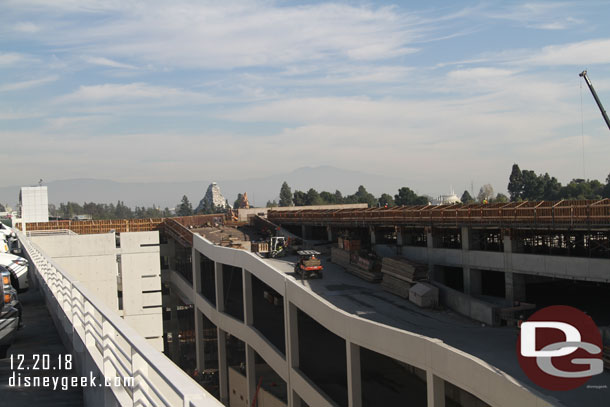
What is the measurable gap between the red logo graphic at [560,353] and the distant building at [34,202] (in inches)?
2456

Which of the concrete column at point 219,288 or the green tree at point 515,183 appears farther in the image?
the green tree at point 515,183

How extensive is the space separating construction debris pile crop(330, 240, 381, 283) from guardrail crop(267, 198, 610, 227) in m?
4.44

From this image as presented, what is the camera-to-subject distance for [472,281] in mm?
34875

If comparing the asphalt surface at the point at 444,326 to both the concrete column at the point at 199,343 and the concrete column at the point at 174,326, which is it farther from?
the concrete column at the point at 174,326

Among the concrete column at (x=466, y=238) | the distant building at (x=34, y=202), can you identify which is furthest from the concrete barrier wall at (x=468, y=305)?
the distant building at (x=34, y=202)

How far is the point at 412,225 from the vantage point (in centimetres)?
3969

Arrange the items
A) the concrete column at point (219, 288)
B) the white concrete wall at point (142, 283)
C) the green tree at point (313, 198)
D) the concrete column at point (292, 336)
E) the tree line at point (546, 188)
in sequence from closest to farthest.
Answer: the concrete column at point (292, 336) → the concrete column at point (219, 288) → the white concrete wall at point (142, 283) → the tree line at point (546, 188) → the green tree at point (313, 198)

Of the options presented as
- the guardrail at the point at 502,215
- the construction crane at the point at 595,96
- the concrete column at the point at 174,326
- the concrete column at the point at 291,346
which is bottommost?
the concrete column at the point at 174,326

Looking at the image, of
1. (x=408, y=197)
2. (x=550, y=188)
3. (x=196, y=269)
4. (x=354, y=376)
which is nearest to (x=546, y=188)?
(x=550, y=188)

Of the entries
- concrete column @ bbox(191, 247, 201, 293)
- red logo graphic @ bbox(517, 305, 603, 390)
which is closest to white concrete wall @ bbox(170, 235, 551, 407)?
red logo graphic @ bbox(517, 305, 603, 390)

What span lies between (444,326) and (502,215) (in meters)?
8.42

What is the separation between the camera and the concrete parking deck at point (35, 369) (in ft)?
27.4

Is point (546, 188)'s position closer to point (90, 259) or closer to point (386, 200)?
point (386, 200)

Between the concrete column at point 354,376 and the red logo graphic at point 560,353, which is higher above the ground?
the red logo graphic at point 560,353
